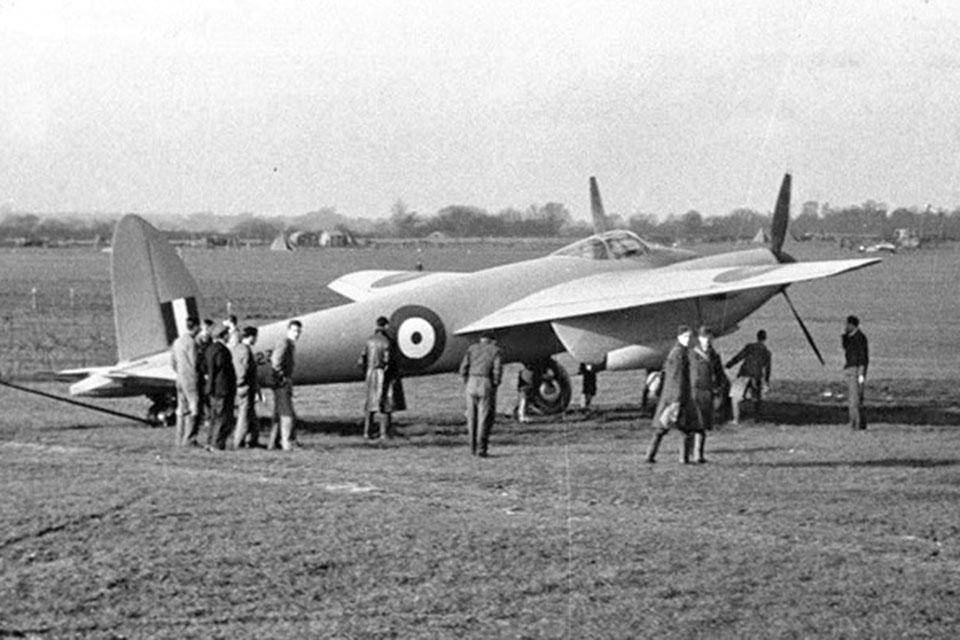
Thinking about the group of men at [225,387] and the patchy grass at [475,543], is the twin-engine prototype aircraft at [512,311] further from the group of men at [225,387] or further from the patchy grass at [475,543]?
the patchy grass at [475,543]

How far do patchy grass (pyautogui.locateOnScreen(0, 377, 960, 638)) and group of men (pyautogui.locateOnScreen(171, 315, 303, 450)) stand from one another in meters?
0.39

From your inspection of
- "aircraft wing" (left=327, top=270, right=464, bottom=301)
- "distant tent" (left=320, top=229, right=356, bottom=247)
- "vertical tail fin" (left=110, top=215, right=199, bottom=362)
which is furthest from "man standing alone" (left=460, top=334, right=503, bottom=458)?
"distant tent" (left=320, top=229, right=356, bottom=247)

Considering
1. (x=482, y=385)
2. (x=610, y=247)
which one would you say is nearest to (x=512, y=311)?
(x=610, y=247)

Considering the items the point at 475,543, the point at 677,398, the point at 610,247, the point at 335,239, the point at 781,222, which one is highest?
the point at 335,239

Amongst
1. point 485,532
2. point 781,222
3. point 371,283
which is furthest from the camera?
point 371,283

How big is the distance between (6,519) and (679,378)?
6.63 meters

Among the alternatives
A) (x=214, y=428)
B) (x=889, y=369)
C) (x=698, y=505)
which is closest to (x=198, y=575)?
(x=698, y=505)

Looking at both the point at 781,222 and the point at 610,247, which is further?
the point at 781,222

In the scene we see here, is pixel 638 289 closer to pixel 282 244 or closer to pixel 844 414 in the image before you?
pixel 844 414

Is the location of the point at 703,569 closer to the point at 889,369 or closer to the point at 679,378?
the point at 679,378

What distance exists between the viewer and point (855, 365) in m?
16.4

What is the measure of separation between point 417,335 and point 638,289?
3.03 metres

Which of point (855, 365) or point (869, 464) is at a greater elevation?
point (855, 365)

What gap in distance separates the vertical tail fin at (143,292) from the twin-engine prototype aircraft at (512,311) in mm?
12
